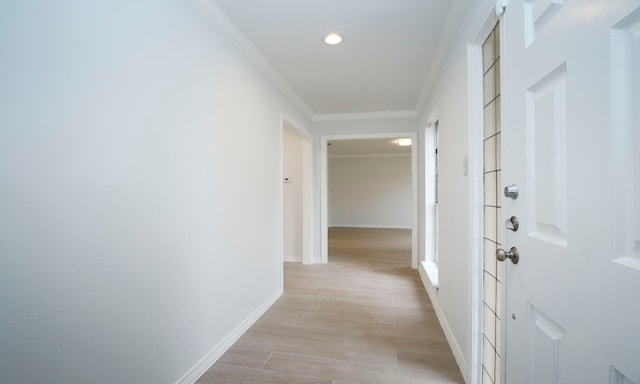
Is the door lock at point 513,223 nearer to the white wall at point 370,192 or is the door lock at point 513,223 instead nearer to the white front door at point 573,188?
the white front door at point 573,188

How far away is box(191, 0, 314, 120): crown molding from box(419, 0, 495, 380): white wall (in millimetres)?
1578

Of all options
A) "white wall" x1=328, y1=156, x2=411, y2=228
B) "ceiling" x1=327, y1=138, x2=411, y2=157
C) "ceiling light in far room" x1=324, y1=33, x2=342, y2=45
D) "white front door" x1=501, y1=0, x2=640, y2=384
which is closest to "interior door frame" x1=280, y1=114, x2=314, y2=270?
"ceiling light in far room" x1=324, y1=33, x2=342, y2=45

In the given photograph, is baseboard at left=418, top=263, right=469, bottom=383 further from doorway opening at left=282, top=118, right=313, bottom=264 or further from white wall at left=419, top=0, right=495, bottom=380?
doorway opening at left=282, top=118, right=313, bottom=264

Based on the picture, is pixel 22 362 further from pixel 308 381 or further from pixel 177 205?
pixel 308 381

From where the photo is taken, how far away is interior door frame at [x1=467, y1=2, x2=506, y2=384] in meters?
1.55

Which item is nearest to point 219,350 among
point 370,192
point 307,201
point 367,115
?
point 307,201

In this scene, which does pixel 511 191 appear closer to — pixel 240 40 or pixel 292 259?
pixel 240 40

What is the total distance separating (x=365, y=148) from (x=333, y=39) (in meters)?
6.07

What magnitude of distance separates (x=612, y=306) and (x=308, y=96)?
134 inches

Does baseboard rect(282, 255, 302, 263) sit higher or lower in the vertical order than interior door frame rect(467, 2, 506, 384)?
lower

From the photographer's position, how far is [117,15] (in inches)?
46.7

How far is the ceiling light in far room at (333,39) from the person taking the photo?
2135mm

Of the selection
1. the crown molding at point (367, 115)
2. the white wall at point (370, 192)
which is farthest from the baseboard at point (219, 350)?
the white wall at point (370, 192)

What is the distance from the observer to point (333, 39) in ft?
7.18
